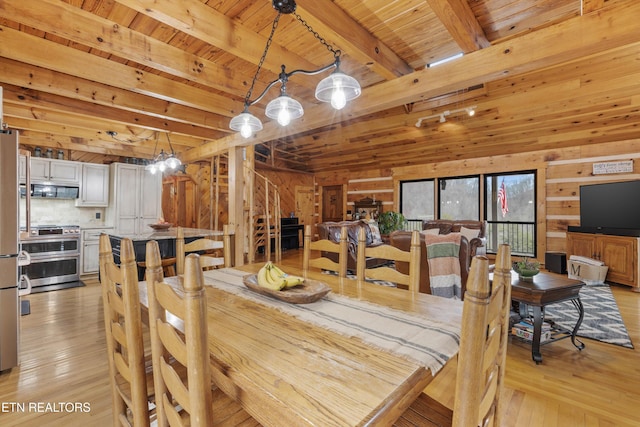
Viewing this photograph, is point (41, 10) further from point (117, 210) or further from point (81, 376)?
point (117, 210)

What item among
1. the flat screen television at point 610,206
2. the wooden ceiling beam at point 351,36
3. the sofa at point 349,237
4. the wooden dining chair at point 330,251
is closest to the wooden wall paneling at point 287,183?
the sofa at point 349,237

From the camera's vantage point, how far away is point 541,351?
2590 mm

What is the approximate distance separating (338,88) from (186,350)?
155 centimetres

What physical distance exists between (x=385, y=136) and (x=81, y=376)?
20.7 feet

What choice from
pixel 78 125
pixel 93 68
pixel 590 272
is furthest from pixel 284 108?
pixel 590 272

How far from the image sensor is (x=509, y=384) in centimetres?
209

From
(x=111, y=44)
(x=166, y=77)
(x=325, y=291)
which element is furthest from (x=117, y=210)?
(x=325, y=291)

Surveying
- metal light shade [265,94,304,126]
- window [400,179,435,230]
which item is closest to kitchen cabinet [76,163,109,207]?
metal light shade [265,94,304,126]

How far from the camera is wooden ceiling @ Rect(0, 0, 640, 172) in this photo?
209 centimetres

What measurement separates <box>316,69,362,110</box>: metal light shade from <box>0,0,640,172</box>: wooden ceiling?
0.59 m

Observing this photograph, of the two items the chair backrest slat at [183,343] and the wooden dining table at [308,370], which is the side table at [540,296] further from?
the chair backrest slat at [183,343]

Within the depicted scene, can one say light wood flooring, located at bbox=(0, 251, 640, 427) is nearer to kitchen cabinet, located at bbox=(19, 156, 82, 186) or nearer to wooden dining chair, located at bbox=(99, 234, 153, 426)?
wooden dining chair, located at bbox=(99, 234, 153, 426)

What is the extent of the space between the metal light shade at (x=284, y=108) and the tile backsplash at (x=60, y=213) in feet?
18.2

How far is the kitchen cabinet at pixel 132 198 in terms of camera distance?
5.66m
